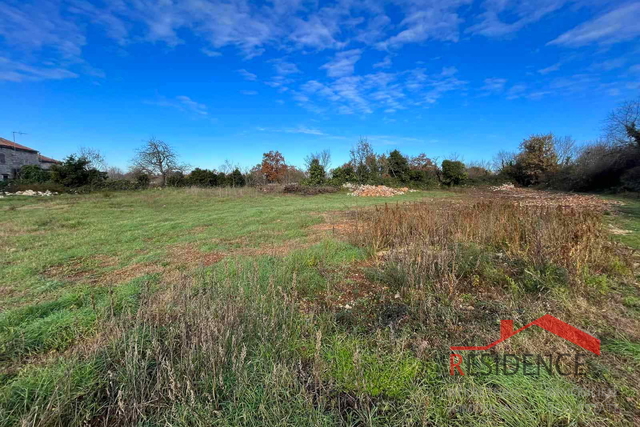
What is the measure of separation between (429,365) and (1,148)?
4660 cm

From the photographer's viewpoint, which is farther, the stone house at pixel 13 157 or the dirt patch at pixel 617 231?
the stone house at pixel 13 157

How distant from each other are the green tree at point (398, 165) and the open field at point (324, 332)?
65.6ft

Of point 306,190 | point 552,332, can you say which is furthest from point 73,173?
point 552,332

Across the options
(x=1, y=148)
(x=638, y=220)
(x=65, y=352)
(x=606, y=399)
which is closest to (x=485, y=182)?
(x=638, y=220)

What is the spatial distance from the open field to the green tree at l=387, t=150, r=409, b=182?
1998 centimetres

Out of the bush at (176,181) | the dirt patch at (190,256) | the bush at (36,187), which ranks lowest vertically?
the dirt patch at (190,256)

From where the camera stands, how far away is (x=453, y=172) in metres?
23.3

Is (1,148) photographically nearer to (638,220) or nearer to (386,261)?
(386,261)

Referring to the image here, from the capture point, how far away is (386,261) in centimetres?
399

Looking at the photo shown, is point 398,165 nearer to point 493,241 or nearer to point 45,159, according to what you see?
point 493,241

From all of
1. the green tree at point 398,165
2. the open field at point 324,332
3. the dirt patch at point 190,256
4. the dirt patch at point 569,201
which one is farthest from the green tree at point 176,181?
the dirt patch at point 569,201

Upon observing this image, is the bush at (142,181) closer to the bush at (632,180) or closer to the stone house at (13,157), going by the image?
the stone house at (13,157)

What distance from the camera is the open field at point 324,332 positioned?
1524mm

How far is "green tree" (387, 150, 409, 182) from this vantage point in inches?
951
